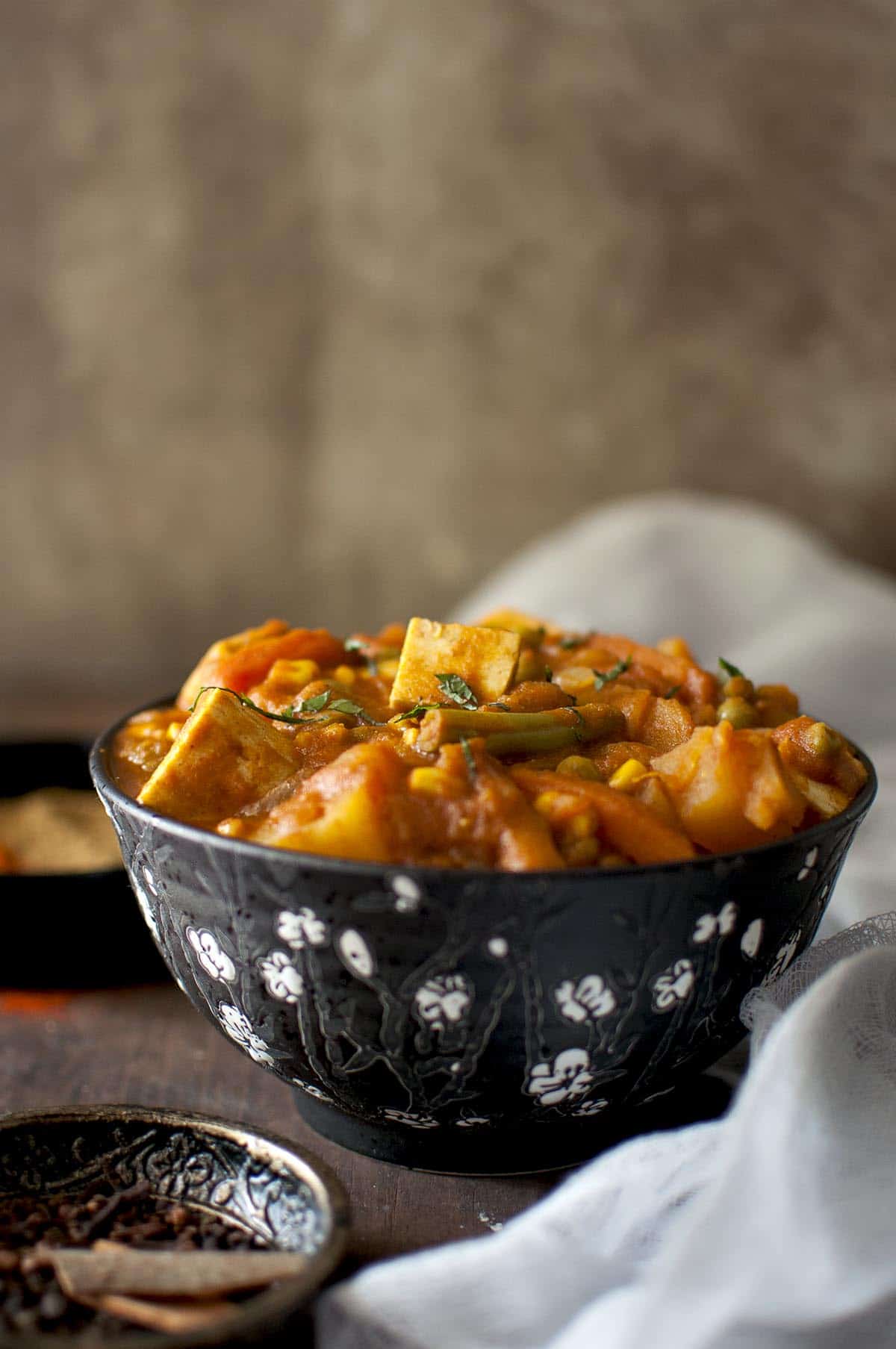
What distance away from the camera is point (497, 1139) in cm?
131

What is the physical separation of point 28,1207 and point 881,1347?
0.77 meters

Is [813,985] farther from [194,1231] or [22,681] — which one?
[22,681]

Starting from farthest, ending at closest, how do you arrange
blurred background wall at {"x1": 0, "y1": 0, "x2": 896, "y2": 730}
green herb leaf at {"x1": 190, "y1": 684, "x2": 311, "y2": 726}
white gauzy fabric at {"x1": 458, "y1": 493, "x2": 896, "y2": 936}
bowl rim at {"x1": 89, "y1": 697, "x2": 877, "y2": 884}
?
blurred background wall at {"x1": 0, "y1": 0, "x2": 896, "y2": 730}, white gauzy fabric at {"x1": 458, "y1": 493, "x2": 896, "y2": 936}, green herb leaf at {"x1": 190, "y1": 684, "x2": 311, "y2": 726}, bowl rim at {"x1": 89, "y1": 697, "x2": 877, "y2": 884}

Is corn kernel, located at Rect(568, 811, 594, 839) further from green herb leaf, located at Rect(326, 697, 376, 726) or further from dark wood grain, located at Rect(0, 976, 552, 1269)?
dark wood grain, located at Rect(0, 976, 552, 1269)

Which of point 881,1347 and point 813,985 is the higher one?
point 813,985

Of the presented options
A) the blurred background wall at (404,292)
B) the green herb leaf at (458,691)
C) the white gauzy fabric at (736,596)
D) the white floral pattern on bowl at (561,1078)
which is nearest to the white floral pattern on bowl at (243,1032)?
the white floral pattern on bowl at (561,1078)

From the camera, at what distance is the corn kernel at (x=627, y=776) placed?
1.20m

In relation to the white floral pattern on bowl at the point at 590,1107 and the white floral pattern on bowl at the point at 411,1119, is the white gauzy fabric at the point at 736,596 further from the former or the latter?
the white floral pattern on bowl at the point at 411,1119

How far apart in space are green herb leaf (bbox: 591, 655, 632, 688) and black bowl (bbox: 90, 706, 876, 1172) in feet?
1.01

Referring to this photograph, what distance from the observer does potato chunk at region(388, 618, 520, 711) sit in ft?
4.47

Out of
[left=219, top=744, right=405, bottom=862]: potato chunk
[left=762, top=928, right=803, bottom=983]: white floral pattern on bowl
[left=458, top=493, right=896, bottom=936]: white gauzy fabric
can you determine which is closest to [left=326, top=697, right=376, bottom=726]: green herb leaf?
[left=219, top=744, right=405, bottom=862]: potato chunk

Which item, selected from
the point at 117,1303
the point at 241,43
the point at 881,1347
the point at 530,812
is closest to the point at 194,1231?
the point at 117,1303

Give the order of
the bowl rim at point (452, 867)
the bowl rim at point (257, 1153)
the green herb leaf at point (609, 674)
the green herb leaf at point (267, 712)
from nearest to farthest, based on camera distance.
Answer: the bowl rim at point (257, 1153), the bowl rim at point (452, 867), the green herb leaf at point (267, 712), the green herb leaf at point (609, 674)

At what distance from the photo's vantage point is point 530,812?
45.2 inches
